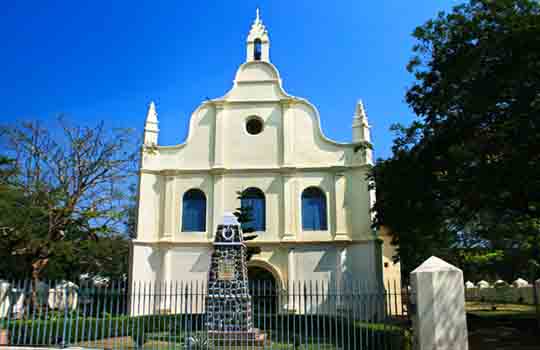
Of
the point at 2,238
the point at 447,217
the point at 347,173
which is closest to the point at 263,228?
the point at 347,173

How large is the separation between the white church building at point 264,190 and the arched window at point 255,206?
0.05m

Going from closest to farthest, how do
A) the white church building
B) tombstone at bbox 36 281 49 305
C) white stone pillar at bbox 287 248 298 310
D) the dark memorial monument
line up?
the dark memorial monument < tombstone at bbox 36 281 49 305 < white stone pillar at bbox 287 248 298 310 < the white church building

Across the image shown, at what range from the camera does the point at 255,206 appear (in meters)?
24.2

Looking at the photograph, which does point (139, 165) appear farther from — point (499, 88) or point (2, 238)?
point (499, 88)

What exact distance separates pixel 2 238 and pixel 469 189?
18.2m

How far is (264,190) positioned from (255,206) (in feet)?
3.17

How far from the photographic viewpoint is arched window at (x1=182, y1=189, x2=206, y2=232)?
2402 centimetres

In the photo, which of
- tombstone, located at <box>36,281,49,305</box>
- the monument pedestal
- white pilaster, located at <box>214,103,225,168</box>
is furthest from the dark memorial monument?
white pilaster, located at <box>214,103,225,168</box>

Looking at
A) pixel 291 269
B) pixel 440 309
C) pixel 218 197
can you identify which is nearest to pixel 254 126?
pixel 218 197

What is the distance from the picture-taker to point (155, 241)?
23.7 metres

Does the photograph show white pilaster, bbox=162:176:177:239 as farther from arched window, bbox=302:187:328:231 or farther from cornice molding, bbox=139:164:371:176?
arched window, bbox=302:187:328:231

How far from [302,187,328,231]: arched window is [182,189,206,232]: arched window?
5.26 meters

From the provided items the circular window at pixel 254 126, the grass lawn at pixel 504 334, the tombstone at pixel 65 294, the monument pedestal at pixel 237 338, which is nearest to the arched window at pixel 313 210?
the circular window at pixel 254 126

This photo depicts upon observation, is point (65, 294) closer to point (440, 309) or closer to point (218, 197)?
point (440, 309)
